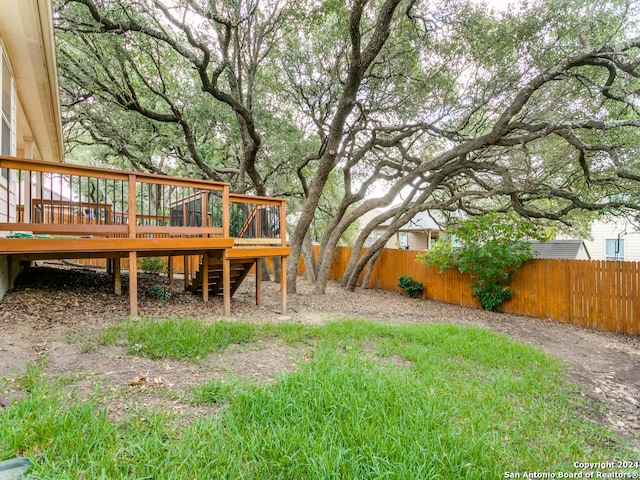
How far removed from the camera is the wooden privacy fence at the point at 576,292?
22.2 ft

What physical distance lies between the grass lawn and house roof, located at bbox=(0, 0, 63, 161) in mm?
3883

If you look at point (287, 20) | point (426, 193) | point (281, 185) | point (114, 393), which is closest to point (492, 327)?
point (426, 193)

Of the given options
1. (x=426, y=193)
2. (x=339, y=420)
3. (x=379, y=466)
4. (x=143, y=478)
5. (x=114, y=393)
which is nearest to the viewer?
(x=143, y=478)

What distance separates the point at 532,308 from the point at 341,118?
6585 mm

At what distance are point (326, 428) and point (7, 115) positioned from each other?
6959 mm

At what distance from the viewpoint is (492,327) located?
267 inches

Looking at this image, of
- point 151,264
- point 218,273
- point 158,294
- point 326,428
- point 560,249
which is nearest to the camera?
point 326,428

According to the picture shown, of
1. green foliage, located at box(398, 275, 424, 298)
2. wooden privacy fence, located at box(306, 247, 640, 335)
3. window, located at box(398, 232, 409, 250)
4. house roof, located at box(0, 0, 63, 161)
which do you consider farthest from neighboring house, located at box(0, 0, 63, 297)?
window, located at box(398, 232, 409, 250)

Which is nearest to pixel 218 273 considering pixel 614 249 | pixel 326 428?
pixel 326 428

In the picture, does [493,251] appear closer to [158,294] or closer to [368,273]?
[368,273]

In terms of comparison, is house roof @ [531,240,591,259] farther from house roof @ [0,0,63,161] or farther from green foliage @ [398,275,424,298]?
house roof @ [0,0,63,161]

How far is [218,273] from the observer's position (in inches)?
287

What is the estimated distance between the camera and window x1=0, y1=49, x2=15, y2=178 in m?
4.81

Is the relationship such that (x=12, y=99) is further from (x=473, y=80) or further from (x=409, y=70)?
(x=473, y=80)
